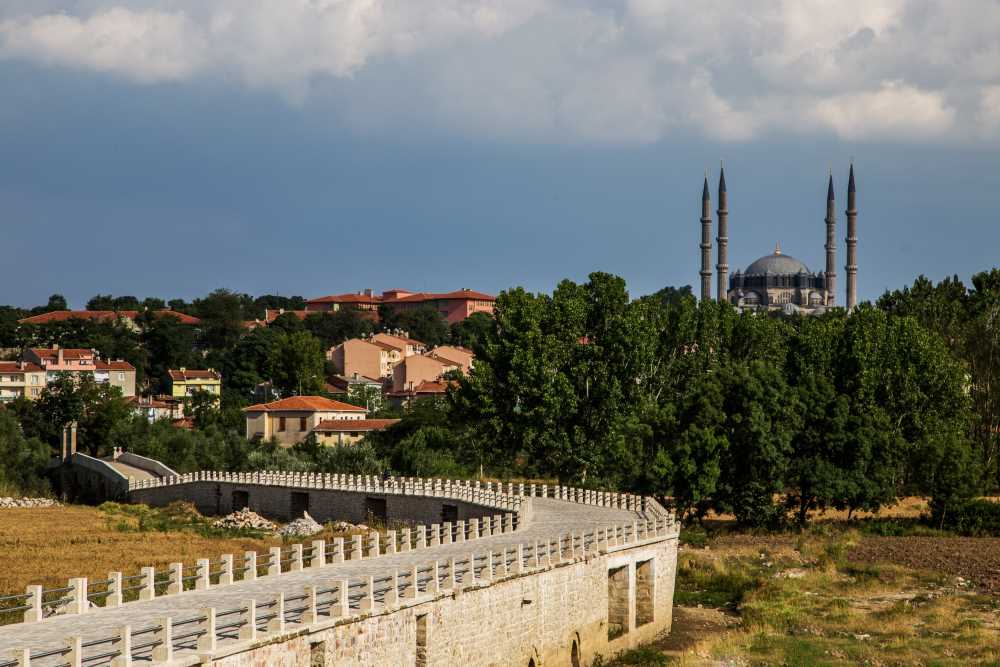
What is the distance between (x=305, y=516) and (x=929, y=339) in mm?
29876

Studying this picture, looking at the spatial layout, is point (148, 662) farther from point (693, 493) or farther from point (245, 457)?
point (245, 457)

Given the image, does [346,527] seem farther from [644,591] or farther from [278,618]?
[278,618]

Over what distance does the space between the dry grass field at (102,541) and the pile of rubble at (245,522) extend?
864 millimetres

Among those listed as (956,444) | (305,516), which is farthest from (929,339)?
(305,516)

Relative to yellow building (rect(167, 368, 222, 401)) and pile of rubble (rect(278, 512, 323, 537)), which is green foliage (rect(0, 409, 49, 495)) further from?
yellow building (rect(167, 368, 222, 401))

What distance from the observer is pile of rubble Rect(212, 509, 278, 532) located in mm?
60000

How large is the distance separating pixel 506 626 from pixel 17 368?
105238mm

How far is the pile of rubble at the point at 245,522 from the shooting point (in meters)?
60.0

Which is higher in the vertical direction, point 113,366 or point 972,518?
point 113,366

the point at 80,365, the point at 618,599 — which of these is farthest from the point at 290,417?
the point at 618,599

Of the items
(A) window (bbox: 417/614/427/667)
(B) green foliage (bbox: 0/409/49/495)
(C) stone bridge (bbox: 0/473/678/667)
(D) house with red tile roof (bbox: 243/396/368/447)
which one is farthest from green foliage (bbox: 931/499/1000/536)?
(B) green foliage (bbox: 0/409/49/495)

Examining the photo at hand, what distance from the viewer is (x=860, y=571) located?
158 feet

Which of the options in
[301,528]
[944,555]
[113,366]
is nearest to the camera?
[944,555]

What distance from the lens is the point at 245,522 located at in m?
61.1
